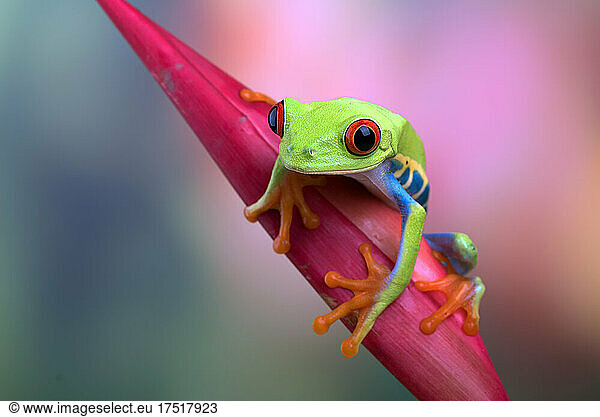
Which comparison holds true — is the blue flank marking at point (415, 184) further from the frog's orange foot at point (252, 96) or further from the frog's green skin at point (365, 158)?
the frog's orange foot at point (252, 96)

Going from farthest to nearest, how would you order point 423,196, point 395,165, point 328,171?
1. point 423,196
2. point 395,165
3. point 328,171

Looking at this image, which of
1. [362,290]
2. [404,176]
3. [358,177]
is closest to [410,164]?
[404,176]

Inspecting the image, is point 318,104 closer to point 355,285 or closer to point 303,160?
point 303,160

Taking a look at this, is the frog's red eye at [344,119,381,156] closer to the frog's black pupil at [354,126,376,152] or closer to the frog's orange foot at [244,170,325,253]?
the frog's black pupil at [354,126,376,152]

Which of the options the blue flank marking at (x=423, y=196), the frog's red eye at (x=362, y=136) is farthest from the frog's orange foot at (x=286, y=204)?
the blue flank marking at (x=423, y=196)

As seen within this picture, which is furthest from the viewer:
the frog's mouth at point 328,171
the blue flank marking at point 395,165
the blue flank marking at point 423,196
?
the blue flank marking at point 423,196

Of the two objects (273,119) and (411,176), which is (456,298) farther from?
(273,119)

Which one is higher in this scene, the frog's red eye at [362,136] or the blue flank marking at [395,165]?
the frog's red eye at [362,136]
